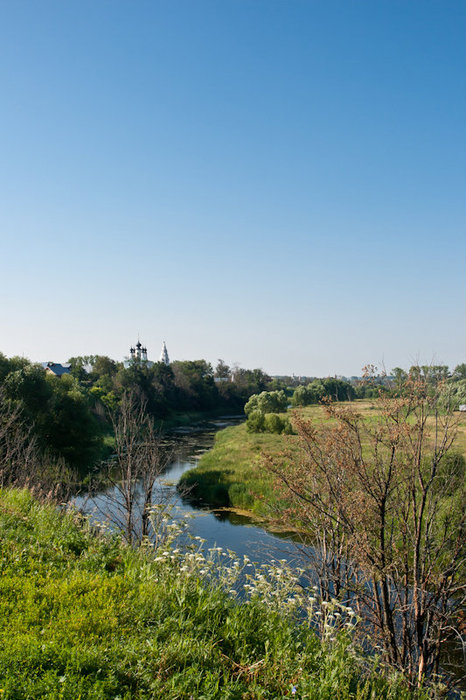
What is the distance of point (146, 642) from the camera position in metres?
3.80

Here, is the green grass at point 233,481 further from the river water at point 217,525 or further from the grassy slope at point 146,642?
the grassy slope at point 146,642

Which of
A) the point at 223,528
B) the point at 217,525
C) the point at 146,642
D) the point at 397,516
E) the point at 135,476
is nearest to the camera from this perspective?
the point at 146,642

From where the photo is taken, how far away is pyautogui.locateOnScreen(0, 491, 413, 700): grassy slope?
3338 mm

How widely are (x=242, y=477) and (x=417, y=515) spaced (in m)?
18.8

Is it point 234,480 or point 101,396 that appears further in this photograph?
point 101,396

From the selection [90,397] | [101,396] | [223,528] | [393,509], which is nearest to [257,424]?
[90,397]

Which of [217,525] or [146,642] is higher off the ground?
[146,642]

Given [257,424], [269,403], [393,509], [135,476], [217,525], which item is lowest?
[217,525]

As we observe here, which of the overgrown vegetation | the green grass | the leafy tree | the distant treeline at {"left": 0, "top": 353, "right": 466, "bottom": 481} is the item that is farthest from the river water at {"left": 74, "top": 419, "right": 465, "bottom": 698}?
the leafy tree

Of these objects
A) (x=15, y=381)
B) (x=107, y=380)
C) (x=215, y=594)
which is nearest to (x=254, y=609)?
(x=215, y=594)

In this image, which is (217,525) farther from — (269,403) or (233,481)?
(269,403)

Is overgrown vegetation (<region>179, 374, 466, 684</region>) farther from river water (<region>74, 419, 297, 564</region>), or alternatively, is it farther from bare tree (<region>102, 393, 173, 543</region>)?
bare tree (<region>102, 393, 173, 543</region>)

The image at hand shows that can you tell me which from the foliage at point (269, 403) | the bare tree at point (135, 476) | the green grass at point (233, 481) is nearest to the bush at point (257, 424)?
the green grass at point (233, 481)

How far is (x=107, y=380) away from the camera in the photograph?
64.5 meters
